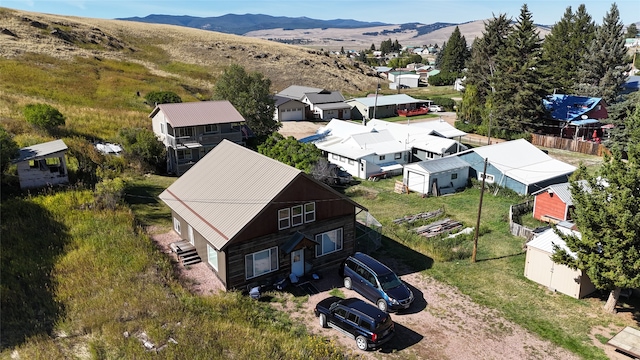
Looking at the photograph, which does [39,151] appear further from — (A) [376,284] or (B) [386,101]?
(B) [386,101]

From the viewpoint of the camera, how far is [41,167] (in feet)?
98.1

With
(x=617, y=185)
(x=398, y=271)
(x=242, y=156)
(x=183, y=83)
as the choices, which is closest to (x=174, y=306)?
(x=242, y=156)

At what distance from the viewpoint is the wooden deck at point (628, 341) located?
16.2 meters

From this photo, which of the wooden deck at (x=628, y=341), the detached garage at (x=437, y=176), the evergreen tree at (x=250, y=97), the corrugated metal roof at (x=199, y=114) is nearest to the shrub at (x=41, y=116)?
the corrugated metal roof at (x=199, y=114)

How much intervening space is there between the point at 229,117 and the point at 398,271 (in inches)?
944

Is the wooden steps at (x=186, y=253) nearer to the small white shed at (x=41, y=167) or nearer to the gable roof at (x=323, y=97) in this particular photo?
the small white shed at (x=41, y=167)

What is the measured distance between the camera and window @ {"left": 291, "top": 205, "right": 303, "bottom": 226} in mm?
21237

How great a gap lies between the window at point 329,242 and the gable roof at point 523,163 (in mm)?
18770

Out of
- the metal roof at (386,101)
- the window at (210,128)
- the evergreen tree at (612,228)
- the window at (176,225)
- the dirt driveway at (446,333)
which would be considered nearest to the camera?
the dirt driveway at (446,333)

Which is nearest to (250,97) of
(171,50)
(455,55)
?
(171,50)

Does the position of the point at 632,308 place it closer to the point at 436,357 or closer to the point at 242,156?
the point at 436,357

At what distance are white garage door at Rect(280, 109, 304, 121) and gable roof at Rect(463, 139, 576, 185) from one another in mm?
35623

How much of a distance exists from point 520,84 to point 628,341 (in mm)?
44977

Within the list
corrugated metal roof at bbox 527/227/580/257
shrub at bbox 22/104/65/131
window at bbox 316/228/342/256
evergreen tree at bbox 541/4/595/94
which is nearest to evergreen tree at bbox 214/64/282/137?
shrub at bbox 22/104/65/131
